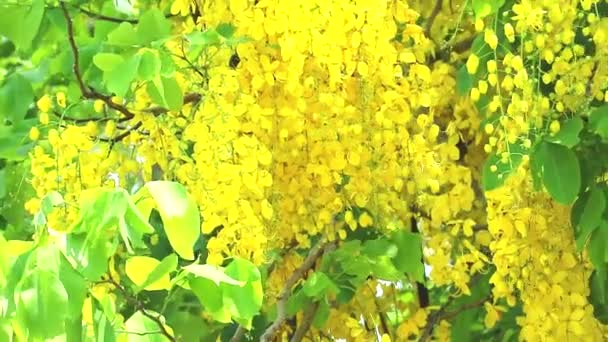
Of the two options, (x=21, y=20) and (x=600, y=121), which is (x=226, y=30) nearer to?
(x=21, y=20)

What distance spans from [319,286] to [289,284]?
14 centimetres

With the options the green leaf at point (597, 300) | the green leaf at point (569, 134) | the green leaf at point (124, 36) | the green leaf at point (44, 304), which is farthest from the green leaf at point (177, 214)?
the green leaf at point (597, 300)

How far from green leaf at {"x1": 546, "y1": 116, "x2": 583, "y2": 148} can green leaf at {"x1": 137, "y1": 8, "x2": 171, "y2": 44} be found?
24.2 inches

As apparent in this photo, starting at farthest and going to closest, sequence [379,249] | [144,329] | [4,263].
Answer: [379,249]
[144,329]
[4,263]

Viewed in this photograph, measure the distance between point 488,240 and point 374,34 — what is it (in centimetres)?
59

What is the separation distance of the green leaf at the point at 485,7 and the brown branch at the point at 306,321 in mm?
592

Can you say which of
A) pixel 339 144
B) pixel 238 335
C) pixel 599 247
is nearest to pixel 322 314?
pixel 238 335

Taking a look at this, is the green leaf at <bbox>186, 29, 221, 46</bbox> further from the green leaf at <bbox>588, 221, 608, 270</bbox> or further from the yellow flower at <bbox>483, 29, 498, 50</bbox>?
the green leaf at <bbox>588, 221, 608, 270</bbox>

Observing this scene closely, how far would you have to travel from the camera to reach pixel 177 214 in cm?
156

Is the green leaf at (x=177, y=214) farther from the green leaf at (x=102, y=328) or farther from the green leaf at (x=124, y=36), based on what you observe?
the green leaf at (x=124, y=36)

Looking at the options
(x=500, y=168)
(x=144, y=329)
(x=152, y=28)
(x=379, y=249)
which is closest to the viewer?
(x=144, y=329)

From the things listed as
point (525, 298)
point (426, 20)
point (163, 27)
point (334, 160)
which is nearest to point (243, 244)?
point (334, 160)

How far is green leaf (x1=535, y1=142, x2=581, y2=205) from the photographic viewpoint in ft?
6.95

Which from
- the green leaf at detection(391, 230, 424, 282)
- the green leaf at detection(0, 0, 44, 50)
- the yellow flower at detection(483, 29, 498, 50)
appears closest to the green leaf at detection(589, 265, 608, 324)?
the green leaf at detection(391, 230, 424, 282)
